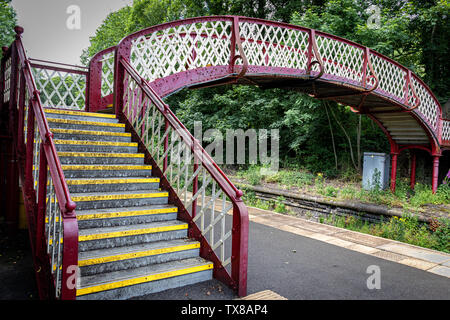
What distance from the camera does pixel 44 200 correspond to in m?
3.33

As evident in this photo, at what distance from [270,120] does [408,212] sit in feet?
26.8

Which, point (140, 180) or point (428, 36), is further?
point (428, 36)

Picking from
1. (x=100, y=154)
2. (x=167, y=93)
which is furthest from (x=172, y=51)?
(x=100, y=154)

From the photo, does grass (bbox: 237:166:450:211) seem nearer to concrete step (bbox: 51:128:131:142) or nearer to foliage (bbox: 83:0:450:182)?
foliage (bbox: 83:0:450:182)

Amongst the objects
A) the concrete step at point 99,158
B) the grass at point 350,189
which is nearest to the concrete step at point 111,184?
the concrete step at point 99,158

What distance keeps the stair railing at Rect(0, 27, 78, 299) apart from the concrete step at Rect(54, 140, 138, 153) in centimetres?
52

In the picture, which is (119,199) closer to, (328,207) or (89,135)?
(89,135)

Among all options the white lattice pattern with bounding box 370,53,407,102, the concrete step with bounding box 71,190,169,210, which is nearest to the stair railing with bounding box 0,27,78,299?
the concrete step with bounding box 71,190,169,210

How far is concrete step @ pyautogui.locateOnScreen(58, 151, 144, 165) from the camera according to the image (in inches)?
186

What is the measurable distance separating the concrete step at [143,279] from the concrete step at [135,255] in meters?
0.07

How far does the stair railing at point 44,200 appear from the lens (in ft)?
8.93
